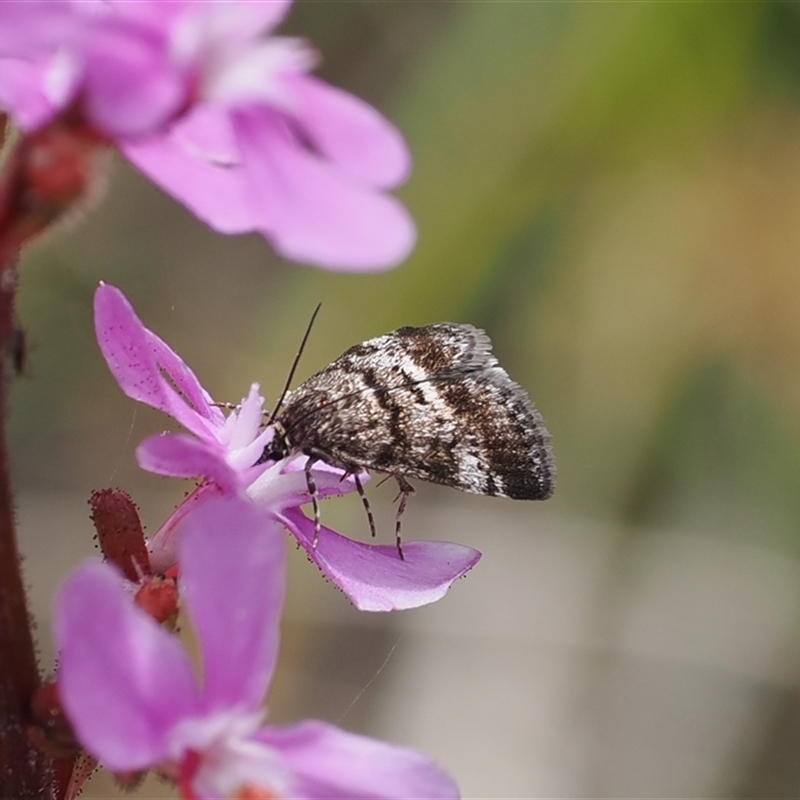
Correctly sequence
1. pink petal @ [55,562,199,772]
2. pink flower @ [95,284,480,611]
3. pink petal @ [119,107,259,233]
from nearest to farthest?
1. pink petal @ [55,562,199,772]
2. pink petal @ [119,107,259,233]
3. pink flower @ [95,284,480,611]

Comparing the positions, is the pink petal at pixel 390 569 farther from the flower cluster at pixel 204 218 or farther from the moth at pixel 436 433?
the flower cluster at pixel 204 218

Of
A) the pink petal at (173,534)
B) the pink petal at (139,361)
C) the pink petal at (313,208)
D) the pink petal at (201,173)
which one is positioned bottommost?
the pink petal at (173,534)

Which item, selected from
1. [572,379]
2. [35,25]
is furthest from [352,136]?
[572,379]

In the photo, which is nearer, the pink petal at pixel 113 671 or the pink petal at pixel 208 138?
the pink petal at pixel 113 671

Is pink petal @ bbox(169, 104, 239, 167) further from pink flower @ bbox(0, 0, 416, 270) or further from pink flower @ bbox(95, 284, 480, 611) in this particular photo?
pink flower @ bbox(95, 284, 480, 611)

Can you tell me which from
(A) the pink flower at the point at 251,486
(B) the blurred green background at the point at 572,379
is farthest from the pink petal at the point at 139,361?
(B) the blurred green background at the point at 572,379

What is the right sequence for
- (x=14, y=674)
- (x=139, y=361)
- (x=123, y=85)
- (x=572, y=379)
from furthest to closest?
(x=572, y=379)
(x=139, y=361)
(x=14, y=674)
(x=123, y=85)

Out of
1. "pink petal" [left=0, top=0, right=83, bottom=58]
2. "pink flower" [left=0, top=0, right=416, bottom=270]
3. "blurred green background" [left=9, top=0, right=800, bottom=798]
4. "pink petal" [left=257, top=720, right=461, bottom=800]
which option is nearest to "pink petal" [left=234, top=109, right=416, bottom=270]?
"pink flower" [left=0, top=0, right=416, bottom=270]

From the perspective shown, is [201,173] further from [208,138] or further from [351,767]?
[351,767]
